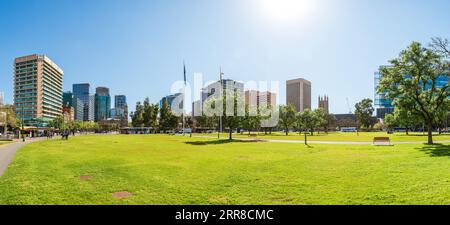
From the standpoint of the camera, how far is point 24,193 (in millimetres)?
10258

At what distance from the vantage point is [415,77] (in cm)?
3194

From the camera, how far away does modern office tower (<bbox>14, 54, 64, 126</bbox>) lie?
527 ft

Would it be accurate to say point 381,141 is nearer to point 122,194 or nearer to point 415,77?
point 415,77

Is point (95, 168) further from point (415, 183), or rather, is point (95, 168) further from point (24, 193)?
point (415, 183)

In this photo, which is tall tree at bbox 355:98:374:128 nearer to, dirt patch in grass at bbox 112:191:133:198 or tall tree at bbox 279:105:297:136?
tall tree at bbox 279:105:297:136

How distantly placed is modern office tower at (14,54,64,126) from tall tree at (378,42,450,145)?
588 ft

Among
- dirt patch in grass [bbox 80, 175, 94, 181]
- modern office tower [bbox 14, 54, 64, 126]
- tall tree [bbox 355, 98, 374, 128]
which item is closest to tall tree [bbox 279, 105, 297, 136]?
tall tree [bbox 355, 98, 374, 128]

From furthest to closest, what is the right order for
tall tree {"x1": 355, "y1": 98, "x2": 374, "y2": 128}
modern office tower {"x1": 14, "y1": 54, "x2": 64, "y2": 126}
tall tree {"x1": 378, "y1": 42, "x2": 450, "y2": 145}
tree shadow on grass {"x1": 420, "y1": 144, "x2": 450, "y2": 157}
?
1. modern office tower {"x1": 14, "y1": 54, "x2": 64, "y2": 126}
2. tall tree {"x1": 355, "y1": 98, "x2": 374, "y2": 128}
3. tall tree {"x1": 378, "y1": 42, "x2": 450, "y2": 145}
4. tree shadow on grass {"x1": 420, "y1": 144, "x2": 450, "y2": 157}

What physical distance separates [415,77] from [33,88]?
7444 inches

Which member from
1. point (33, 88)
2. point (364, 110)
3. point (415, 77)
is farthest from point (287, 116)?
point (33, 88)

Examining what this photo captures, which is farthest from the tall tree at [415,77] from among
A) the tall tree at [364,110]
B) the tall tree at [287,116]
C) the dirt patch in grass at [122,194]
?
the tall tree at [364,110]

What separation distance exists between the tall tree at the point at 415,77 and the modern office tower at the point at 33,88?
7061 inches
